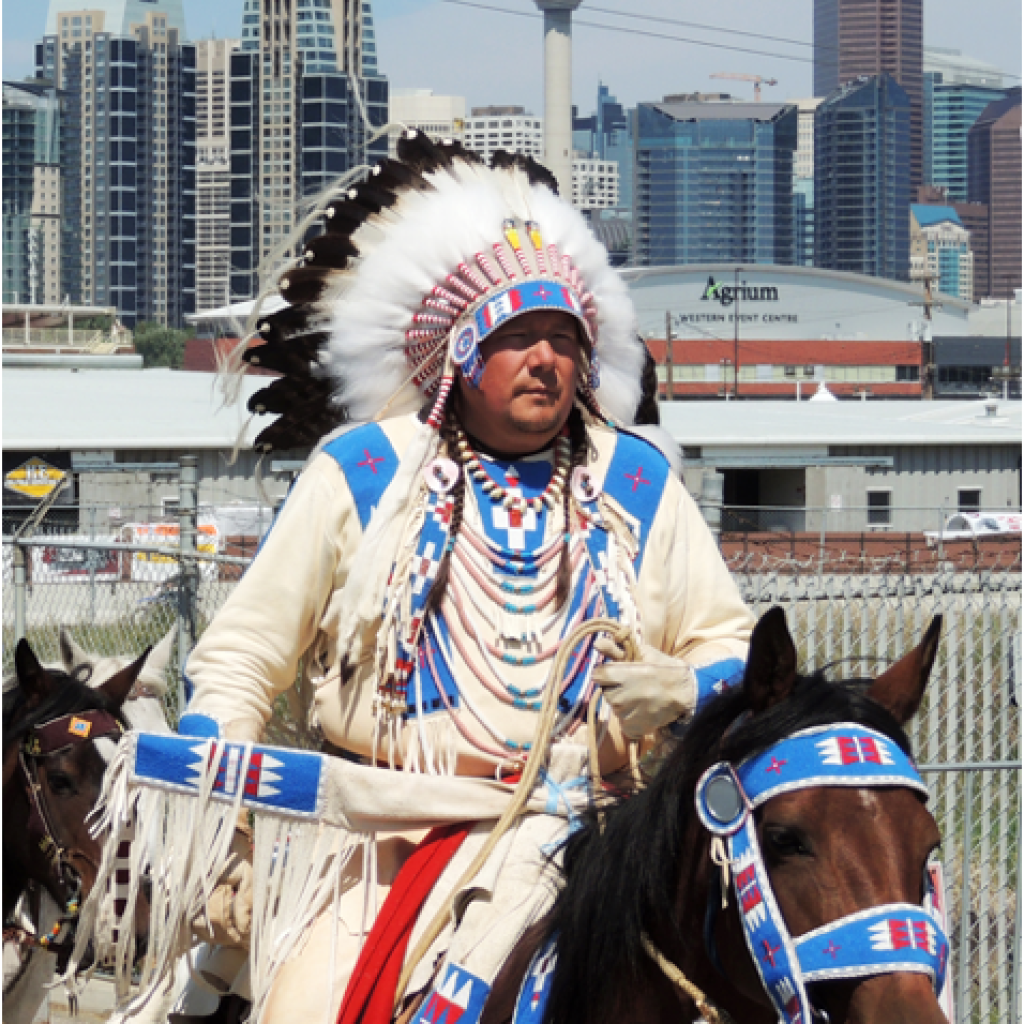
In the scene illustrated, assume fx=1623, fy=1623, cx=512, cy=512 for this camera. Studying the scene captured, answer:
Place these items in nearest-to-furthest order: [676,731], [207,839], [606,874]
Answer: [606,874] → [676,731] → [207,839]

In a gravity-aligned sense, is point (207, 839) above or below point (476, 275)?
below

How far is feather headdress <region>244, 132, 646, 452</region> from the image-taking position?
306 centimetres

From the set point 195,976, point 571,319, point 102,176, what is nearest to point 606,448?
point 571,319

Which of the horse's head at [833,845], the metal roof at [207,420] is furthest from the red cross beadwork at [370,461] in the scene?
the metal roof at [207,420]

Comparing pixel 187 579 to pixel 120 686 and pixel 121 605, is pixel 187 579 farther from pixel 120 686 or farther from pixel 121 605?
pixel 121 605

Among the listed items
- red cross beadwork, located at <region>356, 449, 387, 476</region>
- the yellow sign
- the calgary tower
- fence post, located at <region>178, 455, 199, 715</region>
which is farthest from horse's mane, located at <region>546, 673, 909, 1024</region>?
the calgary tower

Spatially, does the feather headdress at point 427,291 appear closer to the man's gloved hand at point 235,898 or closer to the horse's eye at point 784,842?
the man's gloved hand at point 235,898

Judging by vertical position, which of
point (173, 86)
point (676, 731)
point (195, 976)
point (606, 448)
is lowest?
point (195, 976)

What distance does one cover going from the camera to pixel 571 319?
3059mm

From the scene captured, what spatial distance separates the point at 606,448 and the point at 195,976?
4.18ft

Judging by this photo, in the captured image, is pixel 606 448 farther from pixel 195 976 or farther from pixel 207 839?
pixel 195 976

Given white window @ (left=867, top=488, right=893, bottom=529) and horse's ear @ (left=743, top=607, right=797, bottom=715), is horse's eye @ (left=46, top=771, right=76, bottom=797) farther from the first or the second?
white window @ (left=867, top=488, right=893, bottom=529)

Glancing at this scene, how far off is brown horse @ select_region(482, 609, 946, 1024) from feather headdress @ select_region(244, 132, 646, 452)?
108cm

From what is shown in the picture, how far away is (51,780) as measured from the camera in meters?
4.30
